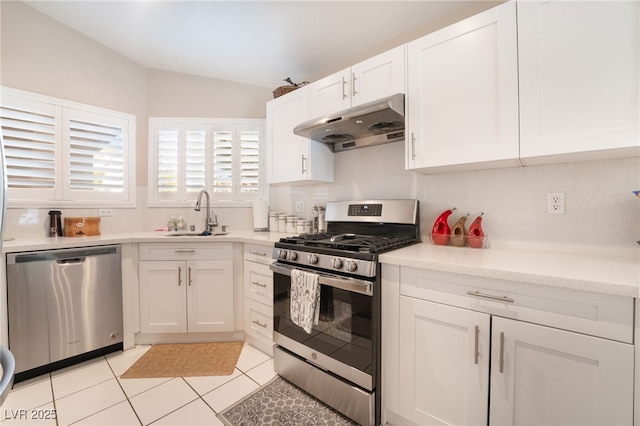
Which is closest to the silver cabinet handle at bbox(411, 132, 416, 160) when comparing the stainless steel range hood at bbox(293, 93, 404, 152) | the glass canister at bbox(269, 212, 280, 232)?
the stainless steel range hood at bbox(293, 93, 404, 152)

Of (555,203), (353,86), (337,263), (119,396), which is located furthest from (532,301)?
(119,396)

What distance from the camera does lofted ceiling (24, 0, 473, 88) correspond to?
76.2 inches

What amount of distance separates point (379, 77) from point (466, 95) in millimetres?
594

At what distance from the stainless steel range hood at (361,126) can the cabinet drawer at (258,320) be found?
1.42m

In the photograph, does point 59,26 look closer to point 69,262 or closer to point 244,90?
point 244,90

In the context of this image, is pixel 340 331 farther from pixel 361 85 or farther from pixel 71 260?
pixel 71 260

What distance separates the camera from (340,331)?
157 cm

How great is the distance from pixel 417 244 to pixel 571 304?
2.97 ft

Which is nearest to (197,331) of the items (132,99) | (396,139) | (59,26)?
(396,139)

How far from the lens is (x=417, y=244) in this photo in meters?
1.86

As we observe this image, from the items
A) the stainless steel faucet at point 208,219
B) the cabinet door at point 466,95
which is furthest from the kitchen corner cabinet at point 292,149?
the cabinet door at point 466,95

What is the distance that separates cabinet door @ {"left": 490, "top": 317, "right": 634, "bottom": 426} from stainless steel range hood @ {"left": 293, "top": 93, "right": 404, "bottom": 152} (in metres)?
1.27

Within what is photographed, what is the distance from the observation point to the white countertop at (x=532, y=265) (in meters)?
0.96

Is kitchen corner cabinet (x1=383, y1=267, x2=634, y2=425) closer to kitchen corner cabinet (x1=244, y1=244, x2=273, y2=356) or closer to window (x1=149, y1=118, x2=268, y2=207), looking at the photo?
kitchen corner cabinet (x1=244, y1=244, x2=273, y2=356)
